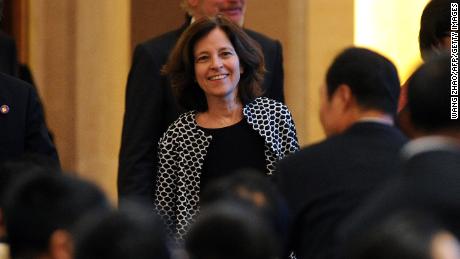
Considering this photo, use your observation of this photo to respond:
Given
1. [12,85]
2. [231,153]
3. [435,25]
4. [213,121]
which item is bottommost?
[231,153]

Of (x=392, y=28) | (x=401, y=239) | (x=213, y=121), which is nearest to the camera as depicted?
(x=401, y=239)

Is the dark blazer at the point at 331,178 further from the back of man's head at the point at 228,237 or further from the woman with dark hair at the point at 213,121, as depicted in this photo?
the back of man's head at the point at 228,237

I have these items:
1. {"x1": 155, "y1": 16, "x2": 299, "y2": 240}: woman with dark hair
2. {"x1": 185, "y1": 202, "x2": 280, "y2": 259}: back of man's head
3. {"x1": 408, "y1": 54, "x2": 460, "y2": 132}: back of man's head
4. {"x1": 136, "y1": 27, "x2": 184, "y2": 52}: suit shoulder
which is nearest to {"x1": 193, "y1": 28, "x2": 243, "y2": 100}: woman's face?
{"x1": 155, "y1": 16, "x2": 299, "y2": 240}: woman with dark hair

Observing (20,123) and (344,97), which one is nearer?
(344,97)

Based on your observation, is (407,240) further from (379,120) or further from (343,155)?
(379,120)

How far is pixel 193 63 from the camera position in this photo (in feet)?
22.4

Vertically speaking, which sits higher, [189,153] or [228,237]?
[228,237]

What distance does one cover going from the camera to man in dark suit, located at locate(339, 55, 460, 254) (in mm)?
3865

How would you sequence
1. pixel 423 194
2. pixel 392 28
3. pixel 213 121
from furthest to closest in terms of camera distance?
pixel 392 28, pixel 213 121, pixel 423 194

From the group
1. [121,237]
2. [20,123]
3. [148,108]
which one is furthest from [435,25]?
[121,237]

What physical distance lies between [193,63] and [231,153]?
0.54m

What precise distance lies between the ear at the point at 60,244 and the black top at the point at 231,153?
7.96ft

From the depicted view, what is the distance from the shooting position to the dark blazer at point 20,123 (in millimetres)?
6754

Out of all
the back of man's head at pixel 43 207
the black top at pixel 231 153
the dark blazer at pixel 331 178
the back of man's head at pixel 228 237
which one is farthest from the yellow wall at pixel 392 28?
the back of man's head at pixel 228 237
